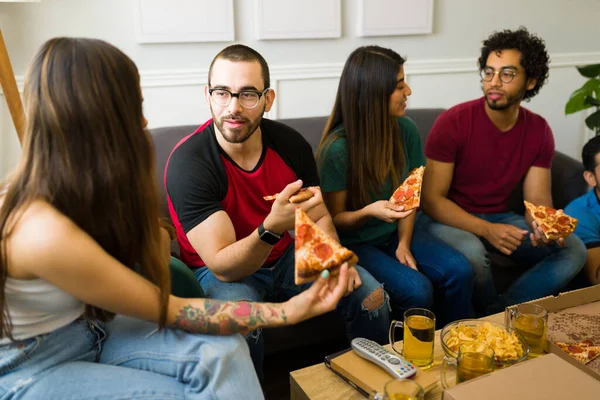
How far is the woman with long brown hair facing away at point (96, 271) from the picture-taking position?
1.07 m

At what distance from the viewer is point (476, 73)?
128 inches

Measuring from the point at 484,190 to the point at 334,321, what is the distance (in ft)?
2.93

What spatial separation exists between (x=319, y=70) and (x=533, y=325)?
1.81 metres

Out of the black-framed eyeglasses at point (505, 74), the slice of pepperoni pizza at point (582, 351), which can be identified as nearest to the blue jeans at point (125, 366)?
the slice of pepperoni pizza at point (582, 351)

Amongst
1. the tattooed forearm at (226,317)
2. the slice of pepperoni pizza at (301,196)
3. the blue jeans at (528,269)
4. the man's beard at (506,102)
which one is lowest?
the blue jeans at (528,269)

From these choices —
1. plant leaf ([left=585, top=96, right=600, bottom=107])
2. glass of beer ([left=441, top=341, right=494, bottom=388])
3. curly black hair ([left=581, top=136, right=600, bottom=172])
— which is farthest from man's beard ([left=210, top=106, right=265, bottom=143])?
plant leaf ([left=585, top=96, right=600, bottom=107])

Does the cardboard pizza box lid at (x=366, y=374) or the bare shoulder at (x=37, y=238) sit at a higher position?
the bare shoulder at (x=37, y=238)

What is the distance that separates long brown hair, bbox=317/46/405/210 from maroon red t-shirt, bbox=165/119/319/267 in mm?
185

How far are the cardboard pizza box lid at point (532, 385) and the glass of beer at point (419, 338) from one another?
9.9 inches

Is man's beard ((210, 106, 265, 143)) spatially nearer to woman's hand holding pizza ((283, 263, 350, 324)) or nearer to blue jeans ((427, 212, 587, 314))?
woman's hand holding pizza ((283, 263, 350, 324))

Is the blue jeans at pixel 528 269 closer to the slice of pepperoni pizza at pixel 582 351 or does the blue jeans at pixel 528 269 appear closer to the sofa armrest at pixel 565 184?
the sofa armrest at pixel 565 184

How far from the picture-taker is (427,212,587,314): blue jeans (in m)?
2.14

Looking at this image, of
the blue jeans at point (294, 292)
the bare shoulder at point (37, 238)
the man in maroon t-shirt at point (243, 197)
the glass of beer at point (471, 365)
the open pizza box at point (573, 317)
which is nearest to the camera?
the bare shoulder at point (37, 238)

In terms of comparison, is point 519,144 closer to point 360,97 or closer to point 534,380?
point 360,97
